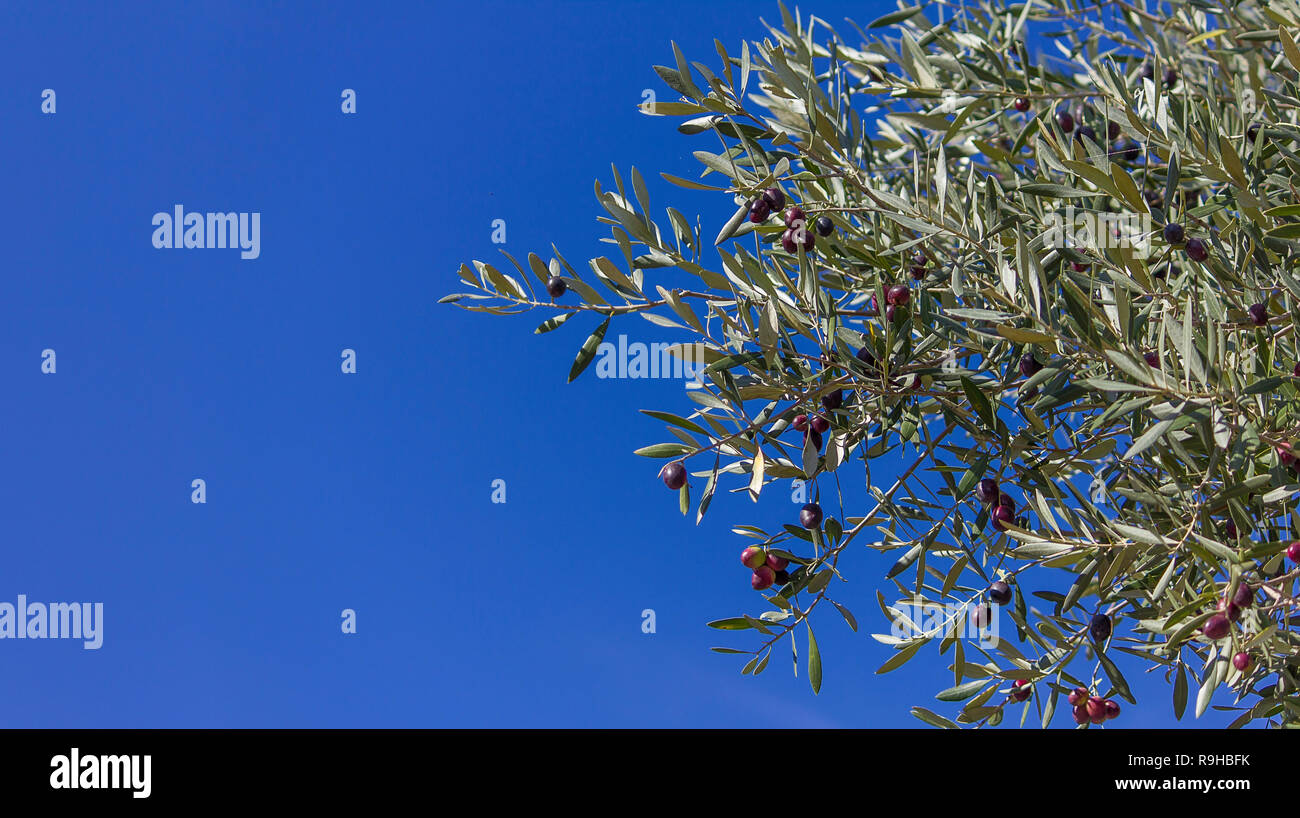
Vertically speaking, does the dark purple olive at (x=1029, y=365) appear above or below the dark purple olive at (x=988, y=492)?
above

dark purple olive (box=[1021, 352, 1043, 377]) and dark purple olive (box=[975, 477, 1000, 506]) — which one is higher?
dark purple olive (box=[1021, 352, 1043, 377])

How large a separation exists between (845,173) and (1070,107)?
1153 mm

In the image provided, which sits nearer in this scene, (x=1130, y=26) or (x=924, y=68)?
(x=924, y=68)

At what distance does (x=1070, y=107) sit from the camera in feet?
10.1

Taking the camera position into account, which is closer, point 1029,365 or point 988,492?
point 1029,365

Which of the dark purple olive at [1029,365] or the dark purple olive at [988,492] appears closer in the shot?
the dark purple olive at [1029,365]

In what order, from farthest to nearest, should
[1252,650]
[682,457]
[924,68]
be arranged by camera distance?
[924,68]
[682,457]
[1252,650]

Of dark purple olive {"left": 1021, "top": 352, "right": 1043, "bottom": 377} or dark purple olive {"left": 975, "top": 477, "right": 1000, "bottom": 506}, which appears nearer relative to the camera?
dark purple olive {"left": 1021, "top": 352, "right": 1043, "bottom": 377}

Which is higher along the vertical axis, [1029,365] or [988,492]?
[1029,365]

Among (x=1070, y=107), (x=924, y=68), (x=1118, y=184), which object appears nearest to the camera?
(x=1118, y=184)

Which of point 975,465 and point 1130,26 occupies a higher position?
point 1130,26
